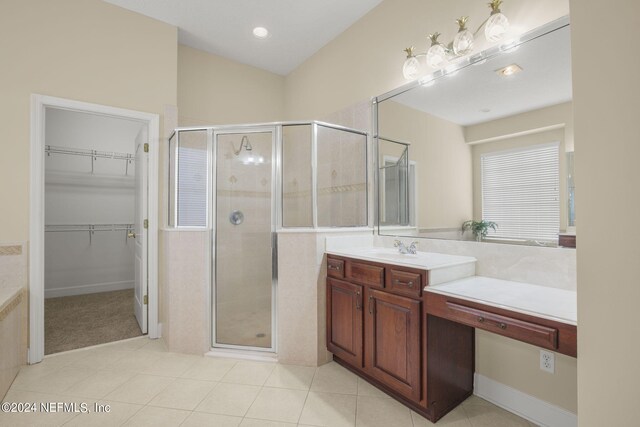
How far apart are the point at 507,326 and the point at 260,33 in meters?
3.40

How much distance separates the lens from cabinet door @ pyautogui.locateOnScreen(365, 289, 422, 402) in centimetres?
169

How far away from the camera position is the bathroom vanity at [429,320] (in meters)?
1.28

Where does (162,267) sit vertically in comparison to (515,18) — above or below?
below

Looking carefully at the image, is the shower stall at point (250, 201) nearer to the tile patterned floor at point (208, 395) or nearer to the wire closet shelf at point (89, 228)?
the tile patterned floor at point (208, 395)

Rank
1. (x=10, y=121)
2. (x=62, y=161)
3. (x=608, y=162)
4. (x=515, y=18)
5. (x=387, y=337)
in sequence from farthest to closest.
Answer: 1. (x=62, y=161)
2. (x=10, y=121)
3. (x=387, y=337)
4. (x=515, y=18)
5. (x=608, y=162)

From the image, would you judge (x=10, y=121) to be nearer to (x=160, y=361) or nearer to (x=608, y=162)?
(x=160, y=361)

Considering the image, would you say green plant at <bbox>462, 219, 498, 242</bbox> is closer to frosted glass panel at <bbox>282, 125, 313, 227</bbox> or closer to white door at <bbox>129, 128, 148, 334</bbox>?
Answer: frosted glass panel at <bbox>282, 125, 313, 227</bbox>

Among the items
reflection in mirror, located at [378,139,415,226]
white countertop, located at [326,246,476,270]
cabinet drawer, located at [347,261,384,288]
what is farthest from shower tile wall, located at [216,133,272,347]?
reflection in mirror, located at [378,139,415,226]

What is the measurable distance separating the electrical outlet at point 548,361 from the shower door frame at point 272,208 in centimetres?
181

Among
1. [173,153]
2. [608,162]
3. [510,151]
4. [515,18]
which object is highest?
[515,18]

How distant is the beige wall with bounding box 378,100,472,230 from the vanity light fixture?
0.32 metres

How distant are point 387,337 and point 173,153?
244cm

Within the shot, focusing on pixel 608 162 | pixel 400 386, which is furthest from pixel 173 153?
pixel 608 162

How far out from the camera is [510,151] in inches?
69.5
